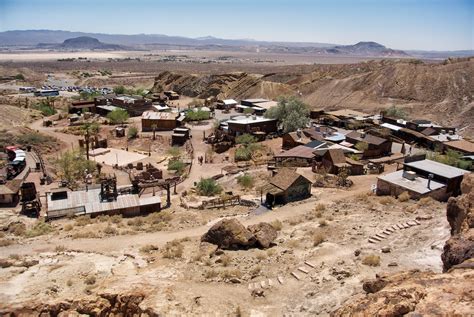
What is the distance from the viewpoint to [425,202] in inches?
1016

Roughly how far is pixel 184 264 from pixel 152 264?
1597 millimetres

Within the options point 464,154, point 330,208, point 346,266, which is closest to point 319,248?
point 346,266

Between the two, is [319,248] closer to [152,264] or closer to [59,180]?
[152,264]

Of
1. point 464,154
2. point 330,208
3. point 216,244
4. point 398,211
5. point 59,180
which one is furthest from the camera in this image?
point 464,154

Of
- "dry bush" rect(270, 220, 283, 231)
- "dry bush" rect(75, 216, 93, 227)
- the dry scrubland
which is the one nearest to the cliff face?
the dry scrubland

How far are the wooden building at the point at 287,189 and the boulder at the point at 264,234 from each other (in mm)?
6870

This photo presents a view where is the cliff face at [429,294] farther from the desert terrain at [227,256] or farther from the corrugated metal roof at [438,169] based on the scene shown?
the corrugated metal roof at [438,169]

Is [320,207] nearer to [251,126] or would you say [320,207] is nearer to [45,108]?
[251,126]

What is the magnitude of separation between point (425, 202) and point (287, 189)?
29.5 feet

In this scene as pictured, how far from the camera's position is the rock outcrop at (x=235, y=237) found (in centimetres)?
2084

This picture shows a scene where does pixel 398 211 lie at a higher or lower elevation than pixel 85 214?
higher

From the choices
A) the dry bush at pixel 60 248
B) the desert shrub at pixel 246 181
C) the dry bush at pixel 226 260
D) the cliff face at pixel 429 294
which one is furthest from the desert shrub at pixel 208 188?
the cliff face at pixel 429 294

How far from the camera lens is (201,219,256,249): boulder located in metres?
20.8

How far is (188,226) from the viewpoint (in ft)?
83.7
